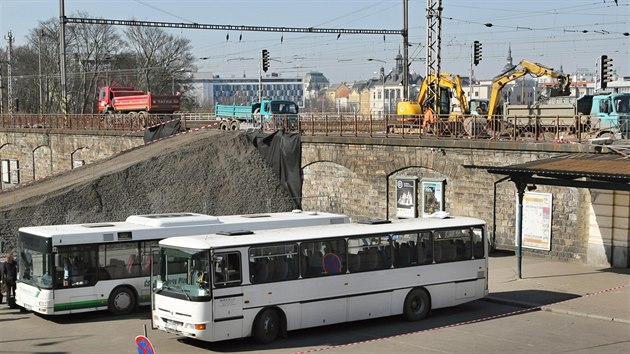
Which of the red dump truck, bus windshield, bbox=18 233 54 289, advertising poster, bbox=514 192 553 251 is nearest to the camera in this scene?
bus windshield, bbox=18 233 54 289

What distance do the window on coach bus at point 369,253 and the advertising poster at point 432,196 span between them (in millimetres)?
12175

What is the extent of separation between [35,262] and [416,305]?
8.67 meters

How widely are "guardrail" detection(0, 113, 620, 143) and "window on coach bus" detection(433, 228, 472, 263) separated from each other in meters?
8.94

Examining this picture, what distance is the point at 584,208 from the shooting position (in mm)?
26094

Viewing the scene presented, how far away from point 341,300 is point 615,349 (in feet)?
17.6

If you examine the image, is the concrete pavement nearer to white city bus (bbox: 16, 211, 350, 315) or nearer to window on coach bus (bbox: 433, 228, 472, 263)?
window on coach bus (bbox: 433, 228, 472, 263)

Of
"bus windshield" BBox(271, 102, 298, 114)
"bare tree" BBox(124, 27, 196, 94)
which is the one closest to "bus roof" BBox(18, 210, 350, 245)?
"bus windshield" BBox(271, 102, 298, 114)

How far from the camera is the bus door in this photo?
15.9 m

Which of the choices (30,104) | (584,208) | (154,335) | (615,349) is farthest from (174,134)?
(30,104)

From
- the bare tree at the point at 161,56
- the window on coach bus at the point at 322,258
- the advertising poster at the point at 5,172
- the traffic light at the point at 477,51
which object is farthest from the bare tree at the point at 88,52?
the window on coach bus at the point at 322,258

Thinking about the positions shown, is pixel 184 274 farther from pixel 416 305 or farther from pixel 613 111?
pixel 613 111

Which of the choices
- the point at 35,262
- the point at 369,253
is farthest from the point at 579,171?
the point at 35,262

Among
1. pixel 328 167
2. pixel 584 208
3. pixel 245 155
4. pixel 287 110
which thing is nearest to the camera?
pixel 584 208

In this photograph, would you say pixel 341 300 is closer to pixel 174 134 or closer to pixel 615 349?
pixel 615 349
